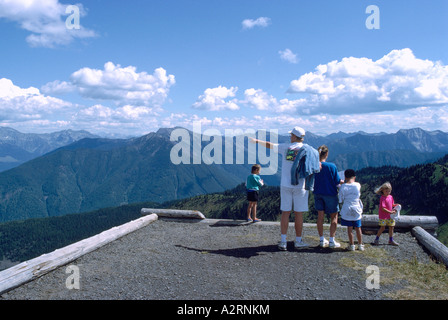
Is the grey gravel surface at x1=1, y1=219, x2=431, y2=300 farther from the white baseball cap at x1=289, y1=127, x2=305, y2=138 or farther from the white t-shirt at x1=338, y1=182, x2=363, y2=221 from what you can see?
the white baseball cap at x1=289, y1=127, x2=305, y2=138

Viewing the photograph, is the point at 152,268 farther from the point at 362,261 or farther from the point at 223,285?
the point at 362,261

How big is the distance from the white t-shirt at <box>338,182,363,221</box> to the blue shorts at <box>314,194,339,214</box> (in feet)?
0.56

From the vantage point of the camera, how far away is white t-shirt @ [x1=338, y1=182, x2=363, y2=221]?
9.14 meters

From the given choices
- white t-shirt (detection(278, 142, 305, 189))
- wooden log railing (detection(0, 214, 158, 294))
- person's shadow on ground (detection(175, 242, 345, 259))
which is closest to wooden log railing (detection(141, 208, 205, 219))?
wooden log railing (detection(0, 214, 158, 294))

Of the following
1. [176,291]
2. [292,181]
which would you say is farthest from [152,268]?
[292,181]

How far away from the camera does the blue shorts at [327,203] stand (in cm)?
926

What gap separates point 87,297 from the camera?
654 cm

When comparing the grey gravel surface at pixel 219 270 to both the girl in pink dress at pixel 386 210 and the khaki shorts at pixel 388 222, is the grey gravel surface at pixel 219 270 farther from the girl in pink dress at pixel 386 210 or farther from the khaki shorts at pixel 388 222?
the khaki shorts at pixel 388 222

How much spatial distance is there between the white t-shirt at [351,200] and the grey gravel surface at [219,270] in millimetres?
1014

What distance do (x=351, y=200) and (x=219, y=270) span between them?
13.4ft

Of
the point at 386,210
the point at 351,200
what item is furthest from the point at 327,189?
the point at 386,210
